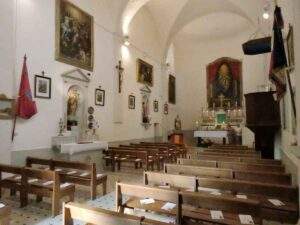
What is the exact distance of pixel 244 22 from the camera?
1706cm

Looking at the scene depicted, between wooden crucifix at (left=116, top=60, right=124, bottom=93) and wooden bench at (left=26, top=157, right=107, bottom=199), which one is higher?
wooden crucifix at (left=116, top=60, right=124, bottom=93)

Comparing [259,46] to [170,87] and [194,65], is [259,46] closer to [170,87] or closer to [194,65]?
[170,87]

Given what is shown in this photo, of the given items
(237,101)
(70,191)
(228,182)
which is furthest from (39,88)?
(237,101)

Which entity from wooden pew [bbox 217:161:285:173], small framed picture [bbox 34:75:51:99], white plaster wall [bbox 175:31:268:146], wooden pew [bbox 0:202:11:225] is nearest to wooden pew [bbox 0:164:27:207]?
wooden pew [bbox 0:202:11:225]

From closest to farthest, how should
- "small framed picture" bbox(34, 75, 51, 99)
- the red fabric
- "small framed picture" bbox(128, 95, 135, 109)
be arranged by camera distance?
1. the red fabric
2. "small framed picture" bbox(34, 75, 51, 99)
3. "small framed picture" bbox(128, 95, 135, 109)

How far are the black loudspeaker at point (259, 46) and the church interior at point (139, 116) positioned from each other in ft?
0.14

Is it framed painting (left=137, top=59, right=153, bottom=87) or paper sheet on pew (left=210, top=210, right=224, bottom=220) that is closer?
paper sheet on pew (left=210, top=210, right=224, bottom=220)

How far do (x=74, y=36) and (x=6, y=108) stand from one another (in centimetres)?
361

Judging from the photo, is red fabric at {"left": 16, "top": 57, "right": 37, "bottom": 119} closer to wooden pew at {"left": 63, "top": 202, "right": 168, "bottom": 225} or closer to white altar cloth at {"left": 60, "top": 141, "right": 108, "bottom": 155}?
white altar cloth at {"left": 60, "top": 141, "right": 108, "bottom": 155}

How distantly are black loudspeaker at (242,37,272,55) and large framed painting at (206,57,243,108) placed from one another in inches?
392

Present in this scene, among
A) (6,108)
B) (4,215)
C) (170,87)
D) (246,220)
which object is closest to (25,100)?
(6,108)

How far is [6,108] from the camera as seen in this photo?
5977mm

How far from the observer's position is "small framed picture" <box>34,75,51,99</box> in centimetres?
703

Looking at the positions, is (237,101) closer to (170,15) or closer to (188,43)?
(188,43)
